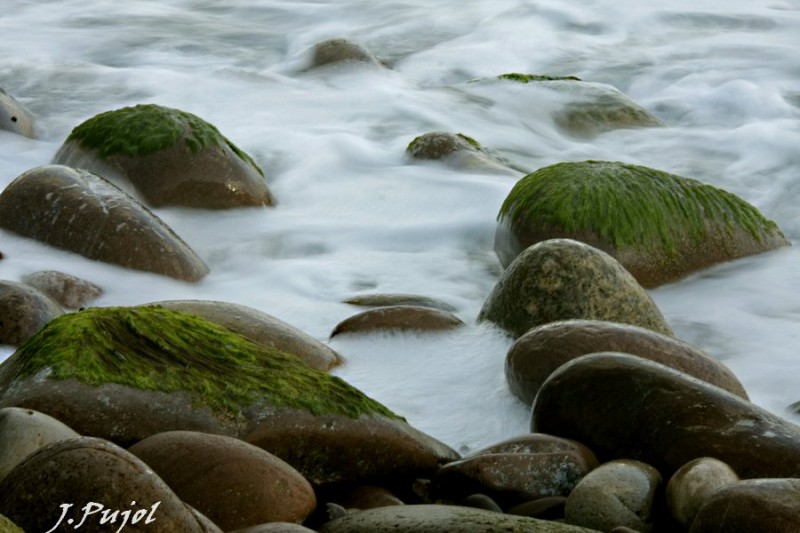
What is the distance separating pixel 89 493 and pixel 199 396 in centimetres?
114

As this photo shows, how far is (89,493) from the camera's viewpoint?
2.51 m

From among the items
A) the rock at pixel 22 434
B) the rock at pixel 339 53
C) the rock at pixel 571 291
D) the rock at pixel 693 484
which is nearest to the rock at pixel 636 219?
the rock at pixel 571 291

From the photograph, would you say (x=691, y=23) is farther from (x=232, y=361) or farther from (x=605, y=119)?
(x=232, y=361)

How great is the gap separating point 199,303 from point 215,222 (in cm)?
225

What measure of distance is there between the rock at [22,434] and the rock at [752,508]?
1.64 m

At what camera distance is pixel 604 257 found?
17.1 feet

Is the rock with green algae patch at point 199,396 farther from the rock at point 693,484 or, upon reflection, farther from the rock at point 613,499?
the rock at point 693,484

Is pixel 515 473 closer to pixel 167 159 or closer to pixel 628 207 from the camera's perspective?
pixel 628 207

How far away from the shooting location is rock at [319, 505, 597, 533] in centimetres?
292

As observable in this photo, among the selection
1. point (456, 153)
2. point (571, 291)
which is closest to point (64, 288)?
point (571, 291)

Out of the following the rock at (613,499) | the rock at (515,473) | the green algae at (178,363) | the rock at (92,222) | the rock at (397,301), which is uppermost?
the green algae at (178,363)
